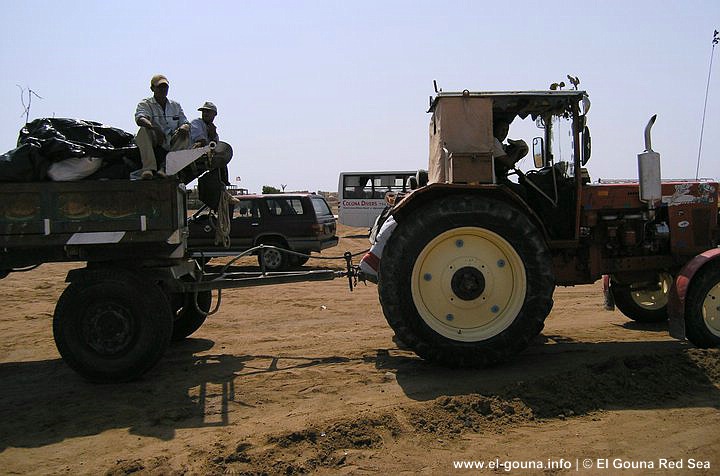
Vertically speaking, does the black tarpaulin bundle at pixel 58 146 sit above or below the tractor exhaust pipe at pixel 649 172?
above

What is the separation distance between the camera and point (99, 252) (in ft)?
19.0

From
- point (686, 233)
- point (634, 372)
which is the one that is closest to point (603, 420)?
point (634, 372)

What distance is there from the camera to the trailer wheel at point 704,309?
5848mm

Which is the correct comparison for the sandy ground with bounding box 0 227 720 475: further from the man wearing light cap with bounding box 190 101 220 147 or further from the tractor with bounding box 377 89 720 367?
the man wearing light cap with bounding box 190 101 220 147

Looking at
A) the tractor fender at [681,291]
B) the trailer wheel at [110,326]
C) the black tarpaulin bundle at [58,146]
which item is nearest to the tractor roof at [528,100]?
the tractor fender at [681,291]

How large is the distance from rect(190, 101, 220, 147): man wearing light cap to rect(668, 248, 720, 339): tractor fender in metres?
5.00

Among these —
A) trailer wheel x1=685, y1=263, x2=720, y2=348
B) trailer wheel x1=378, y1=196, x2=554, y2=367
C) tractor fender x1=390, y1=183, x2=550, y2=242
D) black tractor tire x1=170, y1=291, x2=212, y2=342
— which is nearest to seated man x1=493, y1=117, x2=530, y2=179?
tractor fender x1=390, y1=183, x2=550, y2=242

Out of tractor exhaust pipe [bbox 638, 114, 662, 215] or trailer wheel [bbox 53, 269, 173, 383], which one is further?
tractor exhaust pipe [bbox 638, 114, 662, 215]

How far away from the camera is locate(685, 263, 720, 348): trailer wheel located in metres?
5.85

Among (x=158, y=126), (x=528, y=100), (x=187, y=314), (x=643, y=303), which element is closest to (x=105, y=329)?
(x=187, y=314)

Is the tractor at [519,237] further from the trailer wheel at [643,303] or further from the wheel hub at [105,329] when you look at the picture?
the wheel hub at [105,329]

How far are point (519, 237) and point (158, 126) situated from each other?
3.70 meters

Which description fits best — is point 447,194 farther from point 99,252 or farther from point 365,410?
point 99,252

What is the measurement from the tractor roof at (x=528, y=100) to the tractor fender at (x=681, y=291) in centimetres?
187
